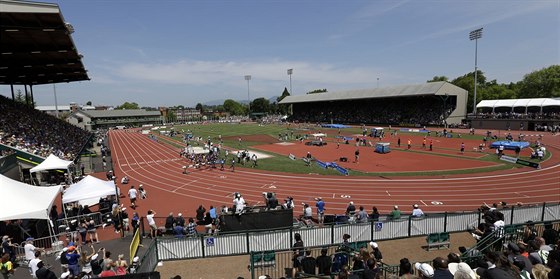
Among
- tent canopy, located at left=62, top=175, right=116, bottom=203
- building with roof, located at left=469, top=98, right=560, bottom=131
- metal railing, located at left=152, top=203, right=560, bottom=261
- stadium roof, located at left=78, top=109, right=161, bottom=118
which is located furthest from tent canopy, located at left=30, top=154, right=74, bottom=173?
stadium roof, located at left=78, top=109, right=161, bottom=118

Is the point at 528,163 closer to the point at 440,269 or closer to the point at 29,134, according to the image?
the point at 440,269

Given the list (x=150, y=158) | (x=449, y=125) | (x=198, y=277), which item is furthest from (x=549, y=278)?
(x=449, y=125)

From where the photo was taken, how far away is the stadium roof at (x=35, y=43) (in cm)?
1814

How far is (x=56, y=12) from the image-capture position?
18500 millimetres

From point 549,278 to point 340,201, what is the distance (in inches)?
575

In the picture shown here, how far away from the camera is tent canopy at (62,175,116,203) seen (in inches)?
591

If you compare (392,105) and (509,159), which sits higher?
(392,105)

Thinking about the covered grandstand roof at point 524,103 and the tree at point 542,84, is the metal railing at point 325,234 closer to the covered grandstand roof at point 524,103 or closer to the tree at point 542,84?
the covered grandstand roof at point 524,103

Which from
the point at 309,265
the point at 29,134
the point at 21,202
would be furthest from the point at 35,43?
the point at 309,265

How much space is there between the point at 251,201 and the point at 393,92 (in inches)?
2364

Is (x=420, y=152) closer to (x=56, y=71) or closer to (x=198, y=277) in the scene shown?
(x=198, y=277)

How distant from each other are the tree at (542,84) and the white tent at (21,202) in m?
96.1

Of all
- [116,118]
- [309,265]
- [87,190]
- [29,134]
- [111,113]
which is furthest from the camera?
[111,113]

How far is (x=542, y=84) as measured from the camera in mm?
74438
